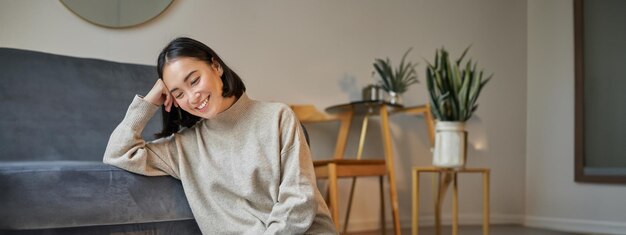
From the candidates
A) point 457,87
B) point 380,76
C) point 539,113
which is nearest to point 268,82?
point 380,76

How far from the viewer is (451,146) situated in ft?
7.80

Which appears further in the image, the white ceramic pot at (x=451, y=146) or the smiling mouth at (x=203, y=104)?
the white ceramic pot at (x=451, y=146)

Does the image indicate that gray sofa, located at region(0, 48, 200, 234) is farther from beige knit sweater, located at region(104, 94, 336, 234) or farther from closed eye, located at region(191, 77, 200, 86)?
closed eye, located at region(191, 77, 200, 86)

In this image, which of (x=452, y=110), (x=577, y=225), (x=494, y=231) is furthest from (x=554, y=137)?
(x=452, y=110)

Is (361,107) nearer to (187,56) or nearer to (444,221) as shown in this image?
(444,221)

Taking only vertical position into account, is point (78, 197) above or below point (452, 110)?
below

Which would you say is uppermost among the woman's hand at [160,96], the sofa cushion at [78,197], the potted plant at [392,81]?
the potted plant at [392,81]

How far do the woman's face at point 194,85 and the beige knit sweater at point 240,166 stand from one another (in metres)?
0.07

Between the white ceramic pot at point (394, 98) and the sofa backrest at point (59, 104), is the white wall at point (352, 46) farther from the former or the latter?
the sofa backrest at point (59, 104)

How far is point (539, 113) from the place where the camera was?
395cm

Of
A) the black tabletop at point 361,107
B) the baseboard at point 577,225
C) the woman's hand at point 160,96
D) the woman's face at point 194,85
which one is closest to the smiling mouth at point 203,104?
the woman's face at point 194,85

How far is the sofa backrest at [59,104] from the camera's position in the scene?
6.00 ft

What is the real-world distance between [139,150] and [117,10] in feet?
4.00

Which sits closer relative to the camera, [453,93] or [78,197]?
[78,197]
